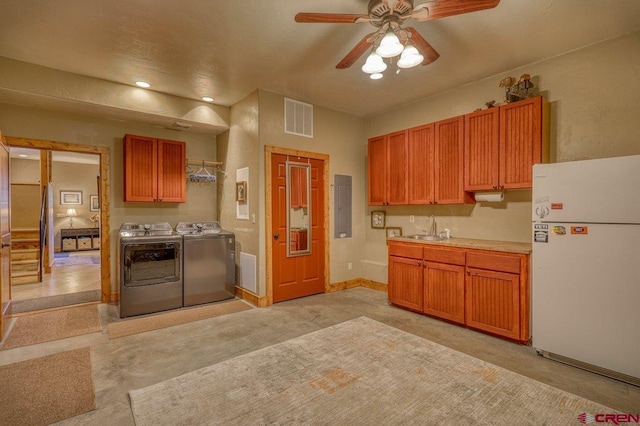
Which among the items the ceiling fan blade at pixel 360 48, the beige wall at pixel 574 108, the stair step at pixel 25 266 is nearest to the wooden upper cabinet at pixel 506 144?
the beige wall at pixel 574 108

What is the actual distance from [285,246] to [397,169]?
2.11 metres

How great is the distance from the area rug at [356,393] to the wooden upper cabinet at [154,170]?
3073 millimetres

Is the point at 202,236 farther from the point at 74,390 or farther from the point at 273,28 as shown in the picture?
the point at 273,28

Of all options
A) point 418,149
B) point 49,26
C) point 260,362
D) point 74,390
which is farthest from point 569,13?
point 74,390

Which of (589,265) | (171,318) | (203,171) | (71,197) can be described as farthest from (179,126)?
(71,197)

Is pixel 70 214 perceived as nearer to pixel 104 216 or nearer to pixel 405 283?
pixel 104 216

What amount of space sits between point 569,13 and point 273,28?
8.78ft

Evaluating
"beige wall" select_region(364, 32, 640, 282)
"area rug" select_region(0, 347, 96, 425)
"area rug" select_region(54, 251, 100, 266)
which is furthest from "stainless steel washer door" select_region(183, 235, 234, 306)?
"area rug" select_region(54, 251, 100, 266)

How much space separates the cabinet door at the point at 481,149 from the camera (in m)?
3.62

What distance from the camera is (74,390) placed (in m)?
2.39

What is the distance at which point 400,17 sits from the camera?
7.50 ft

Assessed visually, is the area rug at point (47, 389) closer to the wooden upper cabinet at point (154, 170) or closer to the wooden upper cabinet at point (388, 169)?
the wooden upper cabinet at point (154, 170)

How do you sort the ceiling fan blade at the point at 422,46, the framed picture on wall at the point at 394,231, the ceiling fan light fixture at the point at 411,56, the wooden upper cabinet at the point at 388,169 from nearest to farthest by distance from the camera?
the ceiling fan blade at the point at 422,46 < the ceiling fan light fixture at the point at 411,56 < the wooden upper cabinet at the point at 388,169 < the framed picture on wall at the point at 394,231

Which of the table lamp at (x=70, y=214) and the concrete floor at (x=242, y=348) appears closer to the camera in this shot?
the concrete floor at (x=242, y=348)
